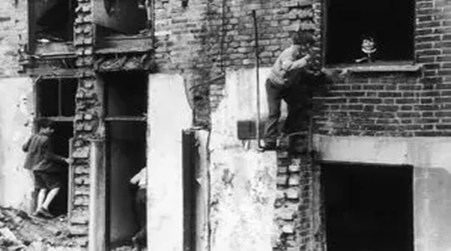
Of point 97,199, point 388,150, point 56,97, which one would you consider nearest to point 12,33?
point 56,97

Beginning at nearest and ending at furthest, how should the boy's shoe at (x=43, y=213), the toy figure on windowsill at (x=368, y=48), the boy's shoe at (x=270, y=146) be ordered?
the toy figure on windowsill at (x=368, y=48) → the boy's shoe at (x=270, y=146) → the boy's shoe at (x=43, y=213)

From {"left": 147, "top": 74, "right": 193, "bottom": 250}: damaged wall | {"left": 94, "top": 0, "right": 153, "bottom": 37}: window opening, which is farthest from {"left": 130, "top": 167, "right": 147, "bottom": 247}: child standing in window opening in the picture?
{"left": 94, "top": 0, "right": 153, "bottom": 37}: window opening

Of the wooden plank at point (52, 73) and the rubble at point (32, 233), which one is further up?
the wooden plank at point (52, 73)

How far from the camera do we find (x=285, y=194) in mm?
7617

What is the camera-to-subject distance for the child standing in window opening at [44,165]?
386 inches

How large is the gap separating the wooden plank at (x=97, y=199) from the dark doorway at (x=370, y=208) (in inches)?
132

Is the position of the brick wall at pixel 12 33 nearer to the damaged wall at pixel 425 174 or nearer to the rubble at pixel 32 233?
the rubble at pixel 32 233

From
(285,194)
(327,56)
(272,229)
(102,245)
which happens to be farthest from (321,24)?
(102,245)

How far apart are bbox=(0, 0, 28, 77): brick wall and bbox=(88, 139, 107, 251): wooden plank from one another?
219 cm

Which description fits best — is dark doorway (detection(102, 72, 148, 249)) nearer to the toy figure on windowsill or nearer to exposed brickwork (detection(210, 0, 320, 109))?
exposed brickwork (detection(210, 0, 320, 109))

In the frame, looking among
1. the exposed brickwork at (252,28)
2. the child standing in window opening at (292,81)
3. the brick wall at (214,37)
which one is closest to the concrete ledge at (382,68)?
the child standing in window opening at (292,81)

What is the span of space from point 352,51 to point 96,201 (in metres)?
4.22

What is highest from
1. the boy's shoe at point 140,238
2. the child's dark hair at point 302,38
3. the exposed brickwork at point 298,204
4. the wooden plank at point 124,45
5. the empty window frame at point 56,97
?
the wooden plank at point 124,45

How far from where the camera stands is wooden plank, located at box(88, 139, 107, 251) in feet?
30.1
